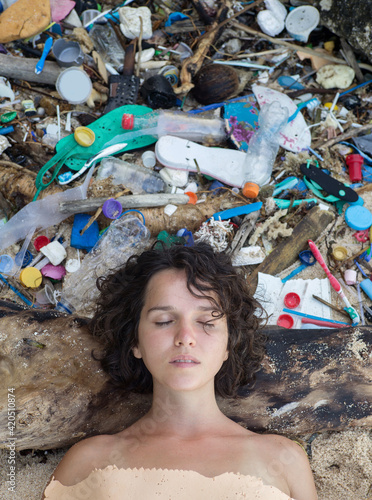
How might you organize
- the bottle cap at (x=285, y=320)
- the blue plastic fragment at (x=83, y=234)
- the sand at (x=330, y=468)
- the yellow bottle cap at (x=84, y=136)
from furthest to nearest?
the yellow bottle cap at (x=84, y=136) < the blue plastic fragment at (x=83, y=234) < the bottle cap at (x=285, y=320) < the sand at (x=330, y=468)

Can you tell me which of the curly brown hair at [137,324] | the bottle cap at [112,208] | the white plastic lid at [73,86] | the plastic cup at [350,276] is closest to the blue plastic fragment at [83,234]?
the bottle cap at [112,208]

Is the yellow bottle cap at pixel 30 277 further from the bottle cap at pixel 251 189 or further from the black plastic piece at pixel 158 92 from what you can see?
the black plastic piece at pixel 158 92

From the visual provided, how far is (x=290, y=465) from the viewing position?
257 centimetres

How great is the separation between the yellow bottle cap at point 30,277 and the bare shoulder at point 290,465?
7.35 feet

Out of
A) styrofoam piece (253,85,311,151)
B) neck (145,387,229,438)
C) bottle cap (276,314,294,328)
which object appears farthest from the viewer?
styrofoam piece (253,85,311,151)

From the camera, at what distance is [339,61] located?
498 cm

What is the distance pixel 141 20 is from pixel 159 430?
422 cm

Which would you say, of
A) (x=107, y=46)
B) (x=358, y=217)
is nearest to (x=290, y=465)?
(x=358, y=217)

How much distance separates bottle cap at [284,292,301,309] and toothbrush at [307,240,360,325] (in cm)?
35

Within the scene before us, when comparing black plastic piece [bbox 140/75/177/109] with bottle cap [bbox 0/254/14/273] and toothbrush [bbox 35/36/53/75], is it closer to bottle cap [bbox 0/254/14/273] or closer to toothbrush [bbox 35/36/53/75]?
toothbrush [bbox 35/36/53/75]

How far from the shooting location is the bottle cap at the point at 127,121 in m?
4.25

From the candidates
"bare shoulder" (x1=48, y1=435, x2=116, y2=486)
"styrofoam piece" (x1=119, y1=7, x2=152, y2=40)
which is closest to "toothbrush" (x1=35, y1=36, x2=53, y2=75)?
"styrofoam piece" (x1=119, y1=7, x2=152, y2=40)

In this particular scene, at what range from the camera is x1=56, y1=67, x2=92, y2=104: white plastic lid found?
14.4ft

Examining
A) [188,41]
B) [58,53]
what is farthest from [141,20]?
[58,53]
